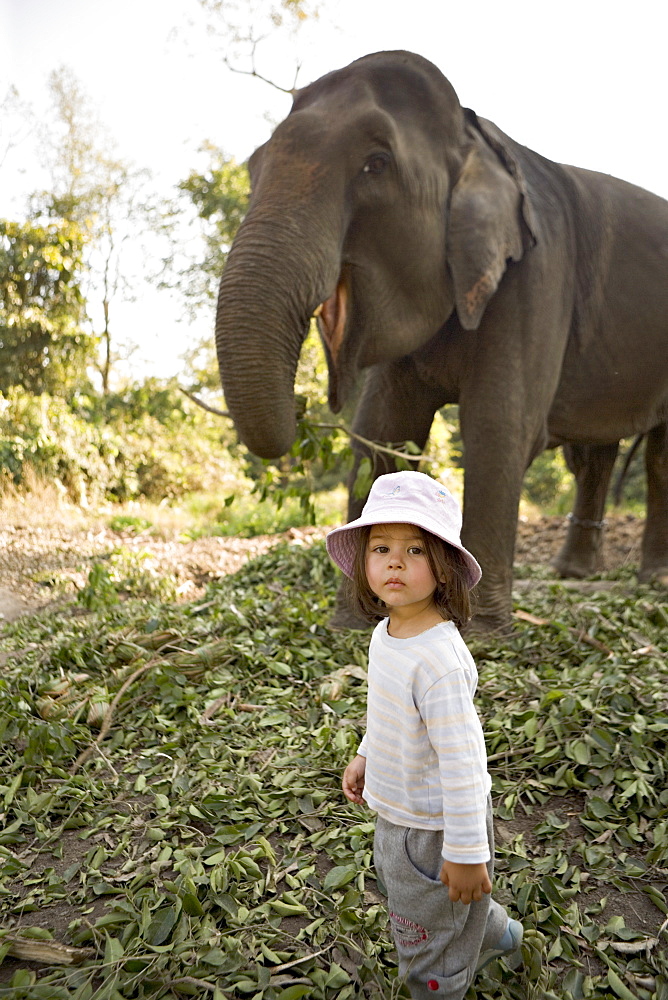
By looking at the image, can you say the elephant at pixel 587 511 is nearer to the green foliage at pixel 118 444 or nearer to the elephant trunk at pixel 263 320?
the elephant trunk at pixel 263 320

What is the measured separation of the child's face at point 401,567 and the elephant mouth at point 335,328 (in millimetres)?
2204

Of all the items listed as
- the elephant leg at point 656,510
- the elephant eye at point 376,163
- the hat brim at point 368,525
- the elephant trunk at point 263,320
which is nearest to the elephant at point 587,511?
the elephant leg at point 656,510

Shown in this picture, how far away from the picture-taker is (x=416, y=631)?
1744 mm

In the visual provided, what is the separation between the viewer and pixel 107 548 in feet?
26.0

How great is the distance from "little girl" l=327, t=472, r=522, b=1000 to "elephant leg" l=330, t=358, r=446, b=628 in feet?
9.38

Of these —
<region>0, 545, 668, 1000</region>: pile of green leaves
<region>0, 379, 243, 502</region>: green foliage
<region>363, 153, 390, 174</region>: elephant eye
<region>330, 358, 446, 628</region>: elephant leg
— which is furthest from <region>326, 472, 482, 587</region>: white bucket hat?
<region>0, 379, 243, 502</region>: green foliage

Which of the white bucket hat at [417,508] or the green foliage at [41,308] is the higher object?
the green foliage at [41,308]

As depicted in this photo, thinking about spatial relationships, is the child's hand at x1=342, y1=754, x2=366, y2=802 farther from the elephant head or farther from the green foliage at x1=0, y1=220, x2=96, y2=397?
the green foliage at x1=0, y1=220, x2=96, y2=397

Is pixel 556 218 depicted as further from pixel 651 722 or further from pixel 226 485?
pixel 226 485

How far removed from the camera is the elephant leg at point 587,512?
23.0ft

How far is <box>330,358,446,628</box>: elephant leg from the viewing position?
469cm

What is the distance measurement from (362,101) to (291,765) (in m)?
2.82

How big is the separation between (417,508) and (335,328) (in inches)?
91.2

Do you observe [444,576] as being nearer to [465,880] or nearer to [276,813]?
[465,880]
